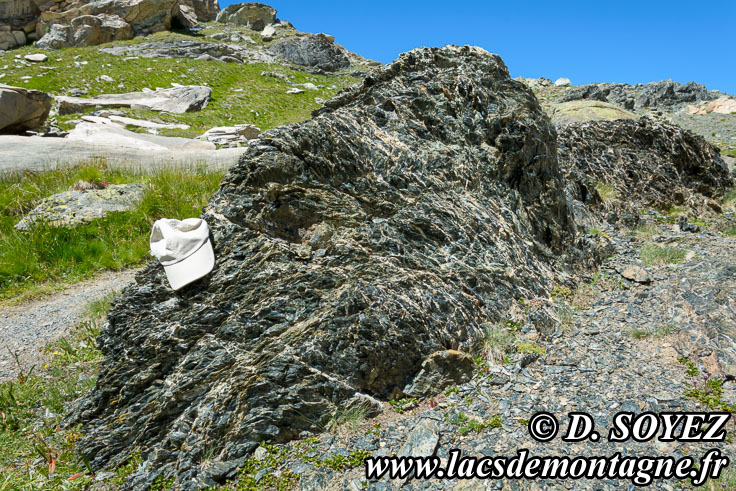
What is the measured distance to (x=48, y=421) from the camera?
540 cm

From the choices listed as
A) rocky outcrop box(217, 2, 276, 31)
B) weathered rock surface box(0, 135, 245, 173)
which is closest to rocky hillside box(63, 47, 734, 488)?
weathered rock surface box(0, 135, 245, 173)

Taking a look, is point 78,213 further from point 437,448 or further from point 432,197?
point 437,448

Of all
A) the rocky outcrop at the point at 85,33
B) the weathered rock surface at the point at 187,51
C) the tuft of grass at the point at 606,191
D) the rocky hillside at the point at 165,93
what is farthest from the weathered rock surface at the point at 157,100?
the rocky outcrop at the point at 85,33

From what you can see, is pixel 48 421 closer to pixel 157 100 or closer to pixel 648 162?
pixel 648 162

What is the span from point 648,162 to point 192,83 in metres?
36.9

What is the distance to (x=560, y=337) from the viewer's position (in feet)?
20.6

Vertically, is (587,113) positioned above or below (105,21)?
below

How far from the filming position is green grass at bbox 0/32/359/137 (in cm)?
2952

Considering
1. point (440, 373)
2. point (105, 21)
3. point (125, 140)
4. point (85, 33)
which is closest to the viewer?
point (440, 373)

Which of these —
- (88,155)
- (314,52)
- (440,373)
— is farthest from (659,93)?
(88,155)

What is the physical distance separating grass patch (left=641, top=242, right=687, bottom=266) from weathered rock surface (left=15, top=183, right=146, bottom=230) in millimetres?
12569

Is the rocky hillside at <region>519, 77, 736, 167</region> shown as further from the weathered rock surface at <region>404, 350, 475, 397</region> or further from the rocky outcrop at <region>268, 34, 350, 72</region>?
the rocky outcrop at <region>268, 34, 350, 72</region>

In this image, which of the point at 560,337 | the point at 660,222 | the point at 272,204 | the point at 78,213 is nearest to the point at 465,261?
the point at 560,337

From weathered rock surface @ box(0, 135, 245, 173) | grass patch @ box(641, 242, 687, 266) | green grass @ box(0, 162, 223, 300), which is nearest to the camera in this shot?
grass patch @ box(641, 242, 687, 266)
